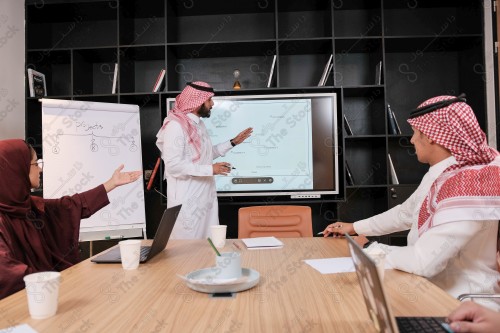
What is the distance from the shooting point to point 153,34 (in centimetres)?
394

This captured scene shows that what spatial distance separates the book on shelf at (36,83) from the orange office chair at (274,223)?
235cm

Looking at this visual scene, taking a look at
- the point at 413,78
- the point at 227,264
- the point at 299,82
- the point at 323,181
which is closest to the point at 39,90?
the point at 299,82

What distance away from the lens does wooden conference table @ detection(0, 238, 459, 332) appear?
3.04 ft

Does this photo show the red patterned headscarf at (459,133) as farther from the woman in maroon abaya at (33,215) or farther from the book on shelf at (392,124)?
the book on shelf at (392,124)

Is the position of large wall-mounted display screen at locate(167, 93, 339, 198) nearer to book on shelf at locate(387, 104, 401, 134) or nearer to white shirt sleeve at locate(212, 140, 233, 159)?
white shirt sleeve at locate(212, 140, 233, 159)

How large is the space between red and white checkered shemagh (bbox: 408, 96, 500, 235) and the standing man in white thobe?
1630 mm

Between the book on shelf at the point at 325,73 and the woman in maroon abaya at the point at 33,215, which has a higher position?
the book on shelf at the point at 325,73

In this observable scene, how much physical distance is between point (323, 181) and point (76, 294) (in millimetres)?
2754

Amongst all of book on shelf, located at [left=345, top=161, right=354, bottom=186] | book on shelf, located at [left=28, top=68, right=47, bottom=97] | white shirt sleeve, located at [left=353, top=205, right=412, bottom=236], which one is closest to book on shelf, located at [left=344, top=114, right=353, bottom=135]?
book on shelf, located at [left=345, top=161, right=354, bottom=186]

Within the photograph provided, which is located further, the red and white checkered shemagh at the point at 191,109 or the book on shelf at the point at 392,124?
the book on shelf at the point at 392,124

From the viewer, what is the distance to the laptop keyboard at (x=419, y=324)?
0.82 meters

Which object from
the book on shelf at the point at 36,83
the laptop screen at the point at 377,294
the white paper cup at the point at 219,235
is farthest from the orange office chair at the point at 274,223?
the book on shelf at the point at 36,83

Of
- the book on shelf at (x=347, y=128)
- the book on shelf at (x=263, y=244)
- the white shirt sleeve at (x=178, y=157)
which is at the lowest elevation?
the book on shelf at (x=263, y=244)

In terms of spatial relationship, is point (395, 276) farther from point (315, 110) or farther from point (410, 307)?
point (315, 110)
